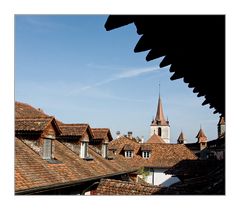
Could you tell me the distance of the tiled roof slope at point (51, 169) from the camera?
554 centimetres

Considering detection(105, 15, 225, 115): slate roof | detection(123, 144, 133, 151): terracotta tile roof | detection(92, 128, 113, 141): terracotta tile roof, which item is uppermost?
detection(105, 15, 225, 115): slate roof

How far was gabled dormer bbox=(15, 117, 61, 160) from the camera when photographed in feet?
23.1

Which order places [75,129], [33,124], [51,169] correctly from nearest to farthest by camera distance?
[51,169] → [33,124] → [75,129]

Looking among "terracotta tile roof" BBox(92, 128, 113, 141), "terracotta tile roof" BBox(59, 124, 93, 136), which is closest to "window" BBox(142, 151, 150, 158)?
"terracotta tile roof" BBox(92, 128, 113, 141)

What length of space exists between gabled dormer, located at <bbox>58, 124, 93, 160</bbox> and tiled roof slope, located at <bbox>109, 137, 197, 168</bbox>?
1245cm

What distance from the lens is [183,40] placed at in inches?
83.7

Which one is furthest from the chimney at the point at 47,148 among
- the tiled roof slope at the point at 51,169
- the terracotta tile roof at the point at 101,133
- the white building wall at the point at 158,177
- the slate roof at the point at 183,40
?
the white building wall at the point at 158,177

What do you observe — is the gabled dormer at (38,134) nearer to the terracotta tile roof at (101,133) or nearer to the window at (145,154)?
the terracotta tile roof at (101,133)

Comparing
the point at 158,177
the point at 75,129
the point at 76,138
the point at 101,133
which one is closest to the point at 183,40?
the point at 76,138

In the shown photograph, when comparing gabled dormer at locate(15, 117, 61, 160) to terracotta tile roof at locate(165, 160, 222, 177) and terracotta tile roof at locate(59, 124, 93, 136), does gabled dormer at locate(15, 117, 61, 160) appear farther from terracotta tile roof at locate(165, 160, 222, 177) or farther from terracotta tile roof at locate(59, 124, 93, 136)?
terracotta tile roof at locate(165, 160, 222, 177)

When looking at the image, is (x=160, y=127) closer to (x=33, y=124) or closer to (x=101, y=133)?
(x=101, y=133)

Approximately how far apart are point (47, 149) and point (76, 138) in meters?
1.81

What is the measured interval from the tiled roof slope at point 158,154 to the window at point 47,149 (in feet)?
47.3
